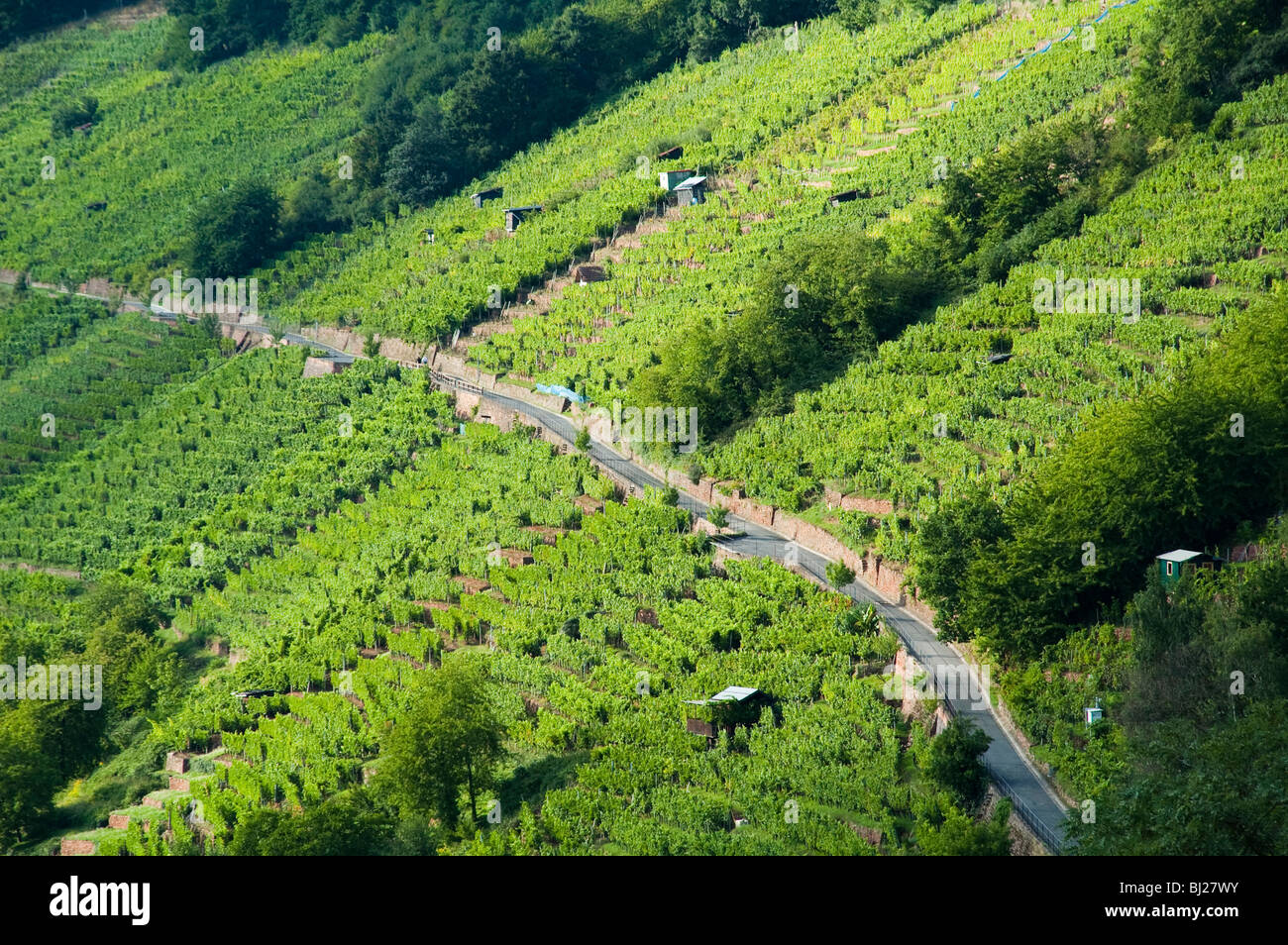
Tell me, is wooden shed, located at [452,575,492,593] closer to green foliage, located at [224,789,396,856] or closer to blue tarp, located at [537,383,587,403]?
blue tarp, located at [537,383,587,403]

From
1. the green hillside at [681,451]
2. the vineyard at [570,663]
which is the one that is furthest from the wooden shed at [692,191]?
the vineyard at [570,663]

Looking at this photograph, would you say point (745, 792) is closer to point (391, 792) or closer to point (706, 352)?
point (391, 792)

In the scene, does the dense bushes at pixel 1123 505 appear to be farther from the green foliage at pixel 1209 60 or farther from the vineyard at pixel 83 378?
the vineyard at pixel 83 378

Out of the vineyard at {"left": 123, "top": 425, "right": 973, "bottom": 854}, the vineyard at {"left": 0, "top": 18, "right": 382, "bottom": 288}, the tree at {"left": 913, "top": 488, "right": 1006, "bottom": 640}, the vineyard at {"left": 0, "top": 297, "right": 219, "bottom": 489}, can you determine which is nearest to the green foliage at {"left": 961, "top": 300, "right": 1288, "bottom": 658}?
the tree at {"left": 913, "top": 488, "right": 1006, "bottom": 640}

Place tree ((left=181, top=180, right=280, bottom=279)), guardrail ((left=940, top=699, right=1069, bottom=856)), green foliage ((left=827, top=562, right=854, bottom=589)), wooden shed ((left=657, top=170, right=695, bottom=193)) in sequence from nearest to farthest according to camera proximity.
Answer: guardrail ((left=940, top=699, right=1069, bottom=856))
green foliage ((left=827, top=562, right=854, bottom=589))
wooden shed ((left=657, top=170, right=695, bottom=193))
tree ((left=181, top=180, right=280, bottom=279))

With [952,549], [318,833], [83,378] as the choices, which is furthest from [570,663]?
[83,378]

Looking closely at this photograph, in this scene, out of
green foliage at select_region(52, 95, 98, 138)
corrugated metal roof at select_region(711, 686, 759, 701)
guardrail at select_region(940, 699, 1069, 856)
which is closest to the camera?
guardrail at select_region(940, 699, 1069, 856)
